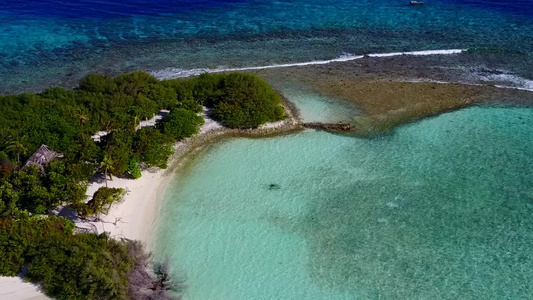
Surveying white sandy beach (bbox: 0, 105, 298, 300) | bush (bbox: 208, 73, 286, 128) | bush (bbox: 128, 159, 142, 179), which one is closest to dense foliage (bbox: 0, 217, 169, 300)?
white sandy beach (bbox: 0, 105, 298, 300)

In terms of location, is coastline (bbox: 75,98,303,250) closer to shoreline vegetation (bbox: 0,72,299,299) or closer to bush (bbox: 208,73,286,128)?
shoreline vegetation (bbox: 0,72,299,299)

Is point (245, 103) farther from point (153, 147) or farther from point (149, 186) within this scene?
point (149, 186)

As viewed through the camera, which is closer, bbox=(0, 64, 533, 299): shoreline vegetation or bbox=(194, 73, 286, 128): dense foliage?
bbox=(0, 64, 533, 299): shoreline vegetation

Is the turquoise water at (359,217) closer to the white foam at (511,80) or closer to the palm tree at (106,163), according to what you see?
the palm tree at (106,163)

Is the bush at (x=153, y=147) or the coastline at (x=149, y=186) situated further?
the bush at (x=153, y=147)

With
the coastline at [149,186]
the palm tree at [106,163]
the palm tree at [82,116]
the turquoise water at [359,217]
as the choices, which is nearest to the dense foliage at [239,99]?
the coastline at [149,186]

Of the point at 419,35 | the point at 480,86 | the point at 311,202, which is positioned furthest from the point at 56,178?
the point at 419,35
